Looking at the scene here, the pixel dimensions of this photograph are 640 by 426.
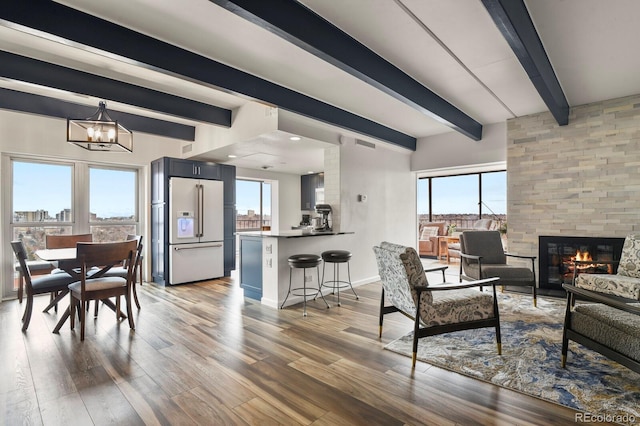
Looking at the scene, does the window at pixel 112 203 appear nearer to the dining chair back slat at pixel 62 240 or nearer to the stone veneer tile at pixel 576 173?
the dining chair back slat at pixel 62 240

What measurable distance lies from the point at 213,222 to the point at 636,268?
6.02m

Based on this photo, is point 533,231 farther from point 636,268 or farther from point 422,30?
point 422,30

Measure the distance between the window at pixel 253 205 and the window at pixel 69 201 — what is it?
2397mm

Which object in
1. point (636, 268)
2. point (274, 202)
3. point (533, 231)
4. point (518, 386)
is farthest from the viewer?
point (274, 202)

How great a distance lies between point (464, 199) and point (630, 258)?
5.35 metres

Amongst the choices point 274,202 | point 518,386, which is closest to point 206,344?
point 518,386

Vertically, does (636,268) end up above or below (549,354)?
above

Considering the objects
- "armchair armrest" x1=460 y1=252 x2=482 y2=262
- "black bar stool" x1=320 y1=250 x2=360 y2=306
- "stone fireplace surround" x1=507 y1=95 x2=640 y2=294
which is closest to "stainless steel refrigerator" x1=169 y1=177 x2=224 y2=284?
"black bar stool" x1=320 y1=250 x2=360 y2=306

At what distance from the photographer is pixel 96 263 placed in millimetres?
3270

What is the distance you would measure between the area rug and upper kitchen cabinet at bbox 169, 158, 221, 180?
4.48m

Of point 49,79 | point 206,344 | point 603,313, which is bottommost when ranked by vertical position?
point 206,344

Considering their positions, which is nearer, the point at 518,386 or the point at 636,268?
the point at 518,386

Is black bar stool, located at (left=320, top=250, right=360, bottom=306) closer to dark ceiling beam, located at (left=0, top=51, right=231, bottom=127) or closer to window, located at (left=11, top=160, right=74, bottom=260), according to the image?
dark ceiling beam, located at (left=0, top=51, right=231, bottom=127)

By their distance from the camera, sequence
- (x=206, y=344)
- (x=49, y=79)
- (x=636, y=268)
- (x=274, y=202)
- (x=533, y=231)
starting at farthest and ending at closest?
1. (x=274, y=202)
2. (x=533, y=231)
3. (x=636, y=268)
4. (x=49, y=79)
5. (x=206, y=344)
